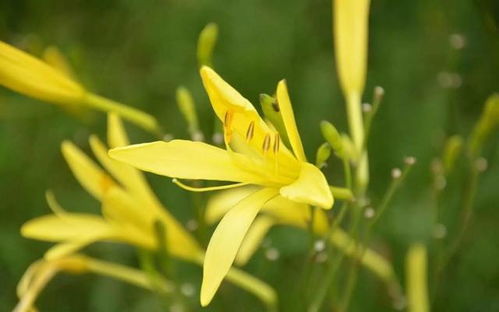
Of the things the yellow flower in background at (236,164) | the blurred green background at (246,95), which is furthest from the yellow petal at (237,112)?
the blurred green background at (246,95)

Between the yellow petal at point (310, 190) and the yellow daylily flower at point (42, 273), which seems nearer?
the yellow petal at point (310, 190)

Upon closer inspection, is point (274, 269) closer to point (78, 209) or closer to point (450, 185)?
point (450, 185)

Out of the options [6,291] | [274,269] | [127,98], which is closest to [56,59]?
[127,98]

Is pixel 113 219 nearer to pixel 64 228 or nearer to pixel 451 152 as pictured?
pixel 64 228

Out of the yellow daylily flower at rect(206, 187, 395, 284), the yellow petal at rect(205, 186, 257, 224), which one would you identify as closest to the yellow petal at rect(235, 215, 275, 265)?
the yellow daylily flower at rect(206, 187, 395, 284)

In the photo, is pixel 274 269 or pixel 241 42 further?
pixel 241 42

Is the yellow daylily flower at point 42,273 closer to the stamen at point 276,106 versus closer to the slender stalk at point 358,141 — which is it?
the slender stalk at point 358,141

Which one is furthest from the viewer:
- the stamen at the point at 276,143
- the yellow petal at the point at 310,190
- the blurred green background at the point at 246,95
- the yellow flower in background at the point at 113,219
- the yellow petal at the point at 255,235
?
the blurred green background at the point at 246,95
